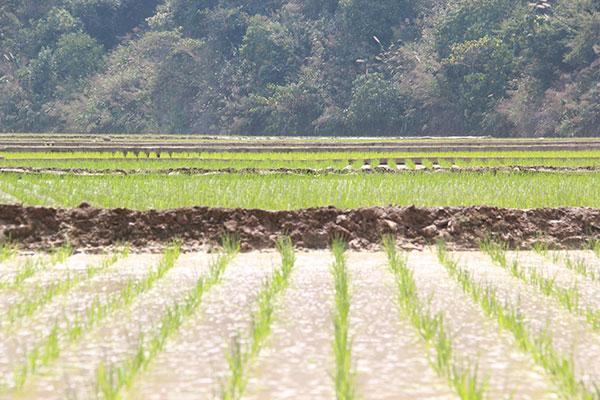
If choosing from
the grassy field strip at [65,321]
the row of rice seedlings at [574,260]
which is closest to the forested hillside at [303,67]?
the row of rice seedlings at [574,260]

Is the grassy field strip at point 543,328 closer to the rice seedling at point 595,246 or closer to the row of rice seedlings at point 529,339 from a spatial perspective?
the row of rice seedlings at point 529,339

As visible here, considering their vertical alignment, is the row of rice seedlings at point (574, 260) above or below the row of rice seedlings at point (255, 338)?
below

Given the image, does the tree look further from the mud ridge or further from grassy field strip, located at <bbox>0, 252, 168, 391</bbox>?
grassy field strip, located at <bbox>0, 252, 168, 391</bbox>

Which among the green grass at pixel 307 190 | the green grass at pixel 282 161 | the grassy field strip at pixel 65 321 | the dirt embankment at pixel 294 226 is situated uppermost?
the grassy field strip at pixel 65 321

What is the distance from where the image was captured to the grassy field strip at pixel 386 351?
3299 mm

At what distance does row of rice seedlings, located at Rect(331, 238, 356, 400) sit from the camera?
10.4 feet

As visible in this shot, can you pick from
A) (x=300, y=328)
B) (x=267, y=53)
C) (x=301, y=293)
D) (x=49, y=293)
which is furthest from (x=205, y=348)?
(x=267, y=53)

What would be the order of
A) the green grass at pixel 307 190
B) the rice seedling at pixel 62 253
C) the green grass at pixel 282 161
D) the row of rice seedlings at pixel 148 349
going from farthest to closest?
1. the green grass at pixel 282 161
2. the green grass at pixel 307 190
3. the rice seedling at pixel 62 253
4. the row of rice seedlings at pixel 148 349

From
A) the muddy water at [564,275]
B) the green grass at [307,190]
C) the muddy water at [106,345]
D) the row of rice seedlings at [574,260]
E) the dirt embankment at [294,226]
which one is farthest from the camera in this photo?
the green grass at [307,190]

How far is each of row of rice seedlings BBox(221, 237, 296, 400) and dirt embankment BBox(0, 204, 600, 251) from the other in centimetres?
155

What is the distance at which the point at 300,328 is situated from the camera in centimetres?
430

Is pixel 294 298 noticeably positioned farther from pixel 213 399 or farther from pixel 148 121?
pixel 148 121

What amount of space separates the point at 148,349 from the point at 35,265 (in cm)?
265

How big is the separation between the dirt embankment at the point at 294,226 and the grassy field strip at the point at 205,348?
1788 millimetres
